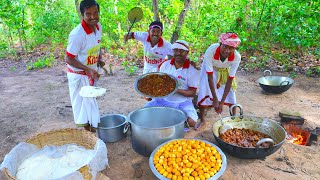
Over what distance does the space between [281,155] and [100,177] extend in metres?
2.28

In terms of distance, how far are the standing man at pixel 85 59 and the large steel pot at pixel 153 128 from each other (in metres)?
0.60

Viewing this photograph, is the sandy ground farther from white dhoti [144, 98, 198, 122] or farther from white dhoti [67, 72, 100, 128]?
white dhoti [67, 72, 100, 128]

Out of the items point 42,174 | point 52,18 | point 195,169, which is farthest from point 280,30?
point 52,18

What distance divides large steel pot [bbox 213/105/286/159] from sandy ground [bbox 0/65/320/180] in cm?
18

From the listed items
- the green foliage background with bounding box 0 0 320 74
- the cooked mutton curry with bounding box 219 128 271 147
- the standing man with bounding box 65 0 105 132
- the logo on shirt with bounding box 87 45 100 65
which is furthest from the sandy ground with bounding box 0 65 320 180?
the logo on shirt with bounding box 87 45 100 65

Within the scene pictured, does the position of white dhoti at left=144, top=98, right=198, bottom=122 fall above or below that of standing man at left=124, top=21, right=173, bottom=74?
below

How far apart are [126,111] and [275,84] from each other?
329 centimetres

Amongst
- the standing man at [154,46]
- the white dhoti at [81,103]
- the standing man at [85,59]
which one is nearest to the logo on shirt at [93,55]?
the standing man at [85,59]

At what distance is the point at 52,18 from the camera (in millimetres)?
9555

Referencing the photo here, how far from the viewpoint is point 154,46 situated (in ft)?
13.4

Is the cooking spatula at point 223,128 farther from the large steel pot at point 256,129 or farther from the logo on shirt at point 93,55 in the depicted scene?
the logo on shirt at point 93,55

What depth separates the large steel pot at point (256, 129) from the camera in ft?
9.42

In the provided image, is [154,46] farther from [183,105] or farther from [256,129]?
[256,129]

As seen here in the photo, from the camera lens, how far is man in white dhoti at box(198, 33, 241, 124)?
11.2 feet
